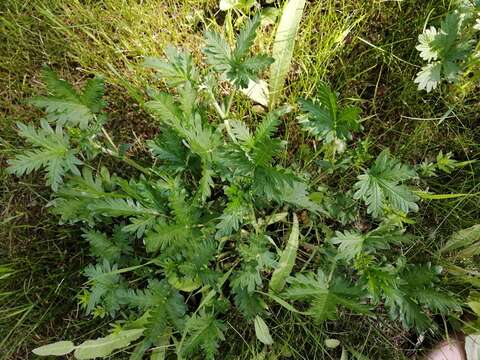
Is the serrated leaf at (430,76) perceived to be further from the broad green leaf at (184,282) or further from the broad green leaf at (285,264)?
the broad green leaf at (184,282)

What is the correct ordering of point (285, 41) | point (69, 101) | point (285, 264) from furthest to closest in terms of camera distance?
point (285, 41) < point (285, 264) < point (69, 101)

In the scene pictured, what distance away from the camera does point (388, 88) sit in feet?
6.60

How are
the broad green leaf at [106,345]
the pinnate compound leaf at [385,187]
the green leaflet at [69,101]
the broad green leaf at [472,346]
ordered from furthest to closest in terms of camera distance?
the broad green leaf at [472,346] < the broad green leaf at [106,345] < the green leaflet at [69,101] < the pinnate compound leaf at [385,187]

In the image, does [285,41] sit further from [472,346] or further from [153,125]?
[472,346]

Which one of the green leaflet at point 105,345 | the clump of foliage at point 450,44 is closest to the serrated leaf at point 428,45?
the clump of foliage at point 450,44

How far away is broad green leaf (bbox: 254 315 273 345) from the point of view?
179cm

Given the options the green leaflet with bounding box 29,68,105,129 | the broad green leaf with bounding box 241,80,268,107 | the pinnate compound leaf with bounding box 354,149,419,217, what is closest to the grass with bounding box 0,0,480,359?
the broad green leaf with bounding box 241,80,268,107

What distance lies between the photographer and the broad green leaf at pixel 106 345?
1.76 metres

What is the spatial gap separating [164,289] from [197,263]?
0.20 m

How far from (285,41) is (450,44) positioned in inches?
23.6

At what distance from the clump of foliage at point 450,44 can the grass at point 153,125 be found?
14 centimetres

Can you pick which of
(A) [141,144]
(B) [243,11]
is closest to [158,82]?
(A) [141,144]

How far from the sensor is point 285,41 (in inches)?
76.6

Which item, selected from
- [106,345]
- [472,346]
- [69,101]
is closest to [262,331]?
[106,345]
